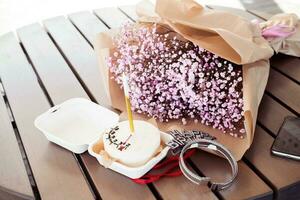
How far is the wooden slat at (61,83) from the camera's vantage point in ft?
2.75

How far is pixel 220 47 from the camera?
0.99 metres

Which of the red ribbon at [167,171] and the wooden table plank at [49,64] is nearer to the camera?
the red ribbon at [167,171]

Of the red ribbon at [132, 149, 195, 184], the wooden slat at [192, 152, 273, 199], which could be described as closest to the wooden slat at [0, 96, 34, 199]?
the red ribbon at [132, 149, 195, 184]

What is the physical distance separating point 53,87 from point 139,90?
36 centimetres

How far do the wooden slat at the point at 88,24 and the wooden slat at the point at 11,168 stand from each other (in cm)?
61

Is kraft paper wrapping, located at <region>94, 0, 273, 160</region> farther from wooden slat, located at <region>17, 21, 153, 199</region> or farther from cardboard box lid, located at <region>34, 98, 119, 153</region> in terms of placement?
wooden slat, located at <region>17, 21, 153, 199</region>

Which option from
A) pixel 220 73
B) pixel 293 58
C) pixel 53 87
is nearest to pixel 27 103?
pixel 53 87

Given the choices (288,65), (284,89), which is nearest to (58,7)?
(288,65)

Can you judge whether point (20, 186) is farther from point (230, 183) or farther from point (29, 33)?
point (29, 33)

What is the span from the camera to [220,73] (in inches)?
38.6

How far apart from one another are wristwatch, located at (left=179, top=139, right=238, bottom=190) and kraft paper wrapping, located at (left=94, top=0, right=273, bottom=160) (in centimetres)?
4

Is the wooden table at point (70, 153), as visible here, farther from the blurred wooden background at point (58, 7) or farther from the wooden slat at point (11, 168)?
the blurred wooden background at point (58, 7)

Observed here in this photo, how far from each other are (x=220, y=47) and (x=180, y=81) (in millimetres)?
144

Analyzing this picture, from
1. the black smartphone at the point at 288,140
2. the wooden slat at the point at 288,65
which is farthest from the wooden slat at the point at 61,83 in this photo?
the wooden slat at the point at 288,65
